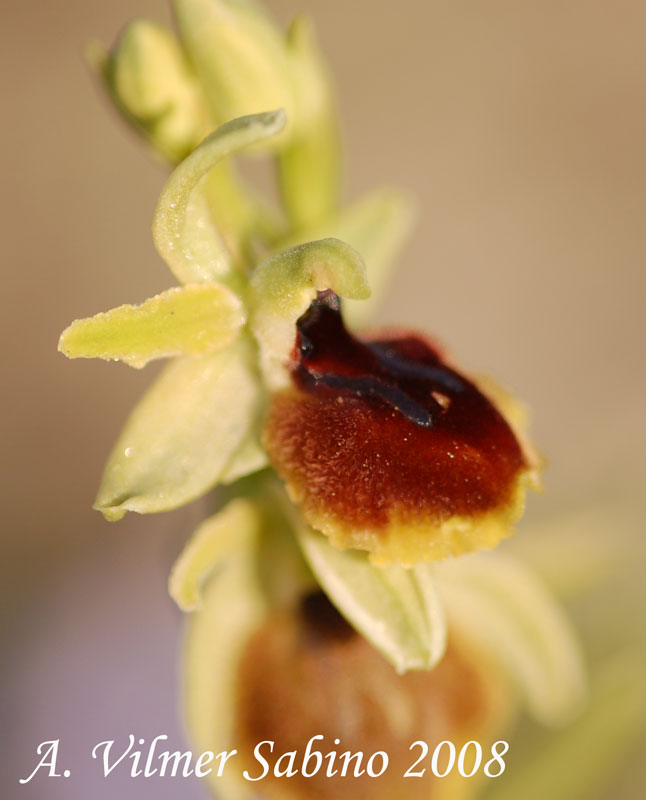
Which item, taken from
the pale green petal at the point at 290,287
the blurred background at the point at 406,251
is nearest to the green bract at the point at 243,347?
the pale green petal at the point at 290,287

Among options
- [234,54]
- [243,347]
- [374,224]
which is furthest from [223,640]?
[234,54]

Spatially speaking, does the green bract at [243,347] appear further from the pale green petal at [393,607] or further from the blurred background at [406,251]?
the blurred background at [406,251]

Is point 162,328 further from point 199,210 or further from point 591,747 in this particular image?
point 591,747

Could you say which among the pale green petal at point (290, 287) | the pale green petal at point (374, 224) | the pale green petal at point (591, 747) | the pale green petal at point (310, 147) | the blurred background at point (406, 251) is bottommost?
the pale green petal at point (591, 747)

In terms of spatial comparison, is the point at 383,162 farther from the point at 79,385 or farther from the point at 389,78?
the point at 79,385

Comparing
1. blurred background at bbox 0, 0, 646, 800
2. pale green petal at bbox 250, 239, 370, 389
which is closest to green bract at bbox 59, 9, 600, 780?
pale green petal at bbox 250, 239, 370, 389
